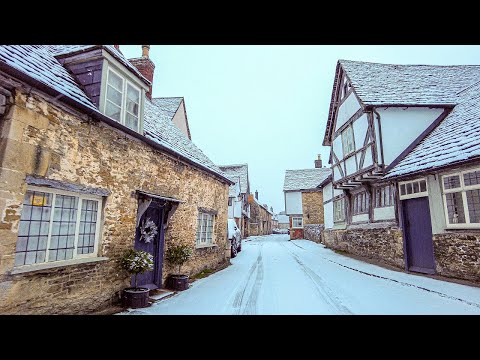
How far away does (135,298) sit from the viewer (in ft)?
18.4

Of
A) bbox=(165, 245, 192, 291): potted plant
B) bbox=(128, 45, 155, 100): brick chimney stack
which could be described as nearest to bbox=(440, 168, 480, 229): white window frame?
bbox=(165, 245, 192, 291): potted plant

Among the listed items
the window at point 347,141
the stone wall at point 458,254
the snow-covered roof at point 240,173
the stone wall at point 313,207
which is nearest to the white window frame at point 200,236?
the window at point 347,141

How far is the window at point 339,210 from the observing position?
16.4 m

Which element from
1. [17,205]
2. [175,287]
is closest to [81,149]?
[17,205]

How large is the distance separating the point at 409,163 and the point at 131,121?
9.11 metres

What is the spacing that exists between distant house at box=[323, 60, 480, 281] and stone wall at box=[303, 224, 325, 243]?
7.17 meters

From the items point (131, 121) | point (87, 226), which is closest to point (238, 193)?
point (131, 121)

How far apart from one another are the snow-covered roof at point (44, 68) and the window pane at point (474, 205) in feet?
31.5

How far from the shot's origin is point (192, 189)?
9.35 metres

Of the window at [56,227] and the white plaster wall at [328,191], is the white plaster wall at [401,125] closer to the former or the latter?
the white plaster wall at [328,191]

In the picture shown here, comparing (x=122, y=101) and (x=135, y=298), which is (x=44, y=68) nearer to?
(x=122, y=101)

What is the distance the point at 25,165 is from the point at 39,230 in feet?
3.52

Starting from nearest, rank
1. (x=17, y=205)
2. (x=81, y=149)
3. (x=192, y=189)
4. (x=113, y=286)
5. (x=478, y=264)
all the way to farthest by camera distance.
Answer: (x=17, y=205) → (x=81, y=149) → (x=113, y=286) → (x=478, y=264) → (x=192, y=189)
